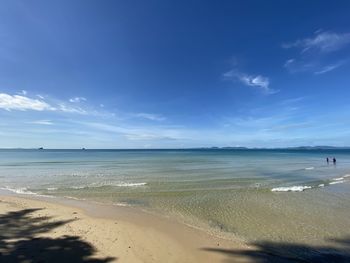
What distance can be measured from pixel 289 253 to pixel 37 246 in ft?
24.9

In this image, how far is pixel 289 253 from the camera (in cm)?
818

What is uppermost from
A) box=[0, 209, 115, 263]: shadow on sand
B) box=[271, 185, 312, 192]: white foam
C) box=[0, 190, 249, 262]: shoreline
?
box=[271, 185, 312, 192]: white foam

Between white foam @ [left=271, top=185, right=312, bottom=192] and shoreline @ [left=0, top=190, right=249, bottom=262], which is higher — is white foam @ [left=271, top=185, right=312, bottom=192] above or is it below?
above

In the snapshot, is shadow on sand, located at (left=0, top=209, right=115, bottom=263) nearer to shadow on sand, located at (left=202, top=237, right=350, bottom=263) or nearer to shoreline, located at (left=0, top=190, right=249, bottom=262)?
shoreline, located at (left=0, top=190, right=249, bottom=262)

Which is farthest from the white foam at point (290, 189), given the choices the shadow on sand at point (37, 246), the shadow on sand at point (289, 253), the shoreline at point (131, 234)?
the shadow on sand at point (37, 246)

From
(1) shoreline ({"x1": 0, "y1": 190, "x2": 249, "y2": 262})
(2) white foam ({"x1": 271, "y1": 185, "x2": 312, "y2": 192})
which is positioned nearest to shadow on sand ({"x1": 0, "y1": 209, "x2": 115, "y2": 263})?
(1) shoreline ({"x1": 0, "y1": 190, "x2": 249, "y2": 262})

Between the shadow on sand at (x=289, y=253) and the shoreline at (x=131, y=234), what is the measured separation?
34 centimetres

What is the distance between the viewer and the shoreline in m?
7.82

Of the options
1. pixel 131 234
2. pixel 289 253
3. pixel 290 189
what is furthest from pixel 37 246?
pixel 290 189

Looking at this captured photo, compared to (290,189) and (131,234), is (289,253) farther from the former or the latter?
(290,189)

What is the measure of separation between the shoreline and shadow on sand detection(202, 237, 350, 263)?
34 centimetres

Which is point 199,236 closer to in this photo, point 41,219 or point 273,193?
point 41,219

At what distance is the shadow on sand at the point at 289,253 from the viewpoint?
7719 millimetres

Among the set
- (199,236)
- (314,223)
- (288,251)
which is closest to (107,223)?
(199,236)
